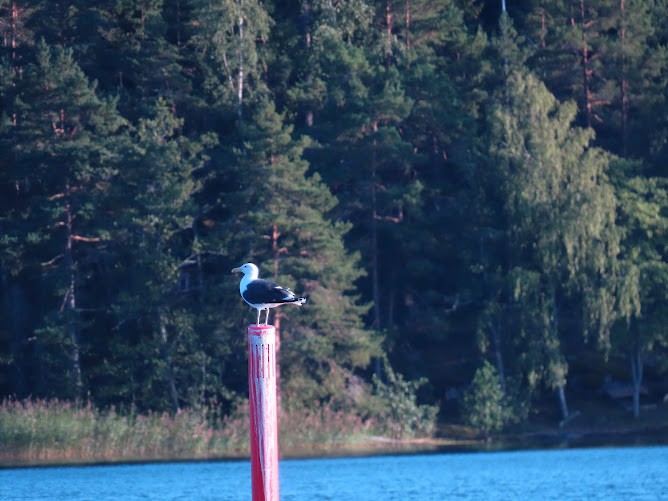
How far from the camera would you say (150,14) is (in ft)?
156

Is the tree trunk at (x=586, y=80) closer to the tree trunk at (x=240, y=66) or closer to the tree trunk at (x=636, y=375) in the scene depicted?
the tree trunk at (x=636, y=375)

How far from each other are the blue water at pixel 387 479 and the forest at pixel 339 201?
8011 millimetres

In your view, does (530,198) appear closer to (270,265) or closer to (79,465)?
(270,265)

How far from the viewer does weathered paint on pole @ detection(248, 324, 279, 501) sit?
11.1 metres

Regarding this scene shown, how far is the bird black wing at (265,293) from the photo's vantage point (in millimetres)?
13469

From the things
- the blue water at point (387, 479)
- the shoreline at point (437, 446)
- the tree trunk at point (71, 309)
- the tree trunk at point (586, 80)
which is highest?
the tree trunk at point (586, 80)

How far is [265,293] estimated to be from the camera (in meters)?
13.6

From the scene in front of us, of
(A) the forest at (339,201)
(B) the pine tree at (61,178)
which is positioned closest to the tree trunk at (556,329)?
(A) the forest at (339,201)

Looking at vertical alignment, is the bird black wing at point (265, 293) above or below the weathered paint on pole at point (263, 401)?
above

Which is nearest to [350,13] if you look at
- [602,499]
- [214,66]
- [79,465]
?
[214,66]

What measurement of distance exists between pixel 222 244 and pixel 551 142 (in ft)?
38.5

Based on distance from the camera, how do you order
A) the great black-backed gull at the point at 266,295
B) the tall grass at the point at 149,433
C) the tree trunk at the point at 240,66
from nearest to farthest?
the great black-backed gull at the point at 266,295
the tall grass at the point at 149,433
the tree trunk at the point at 240,66

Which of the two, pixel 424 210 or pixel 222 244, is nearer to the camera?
pixel 222 244

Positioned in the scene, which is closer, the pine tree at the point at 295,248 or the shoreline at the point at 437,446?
the shoreline at the point at 437,446
